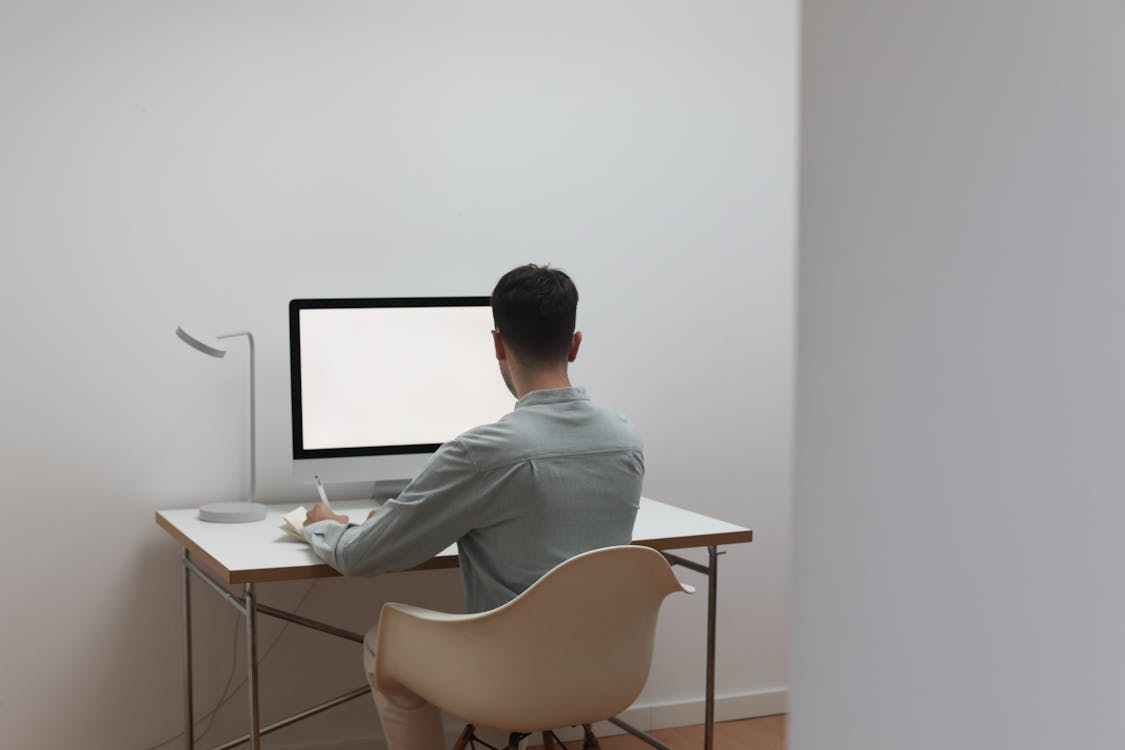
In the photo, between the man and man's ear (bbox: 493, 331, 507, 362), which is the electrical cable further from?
man's ear (bbox: 493, 331, 507, 362)

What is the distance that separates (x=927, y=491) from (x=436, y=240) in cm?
247

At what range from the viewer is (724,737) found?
10.2ft

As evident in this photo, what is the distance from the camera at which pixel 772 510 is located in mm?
3221

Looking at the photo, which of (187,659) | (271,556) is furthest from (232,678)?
(271,556)

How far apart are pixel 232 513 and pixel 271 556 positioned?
36 centimetres

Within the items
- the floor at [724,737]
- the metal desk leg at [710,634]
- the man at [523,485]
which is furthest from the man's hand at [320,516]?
the floor at [724,737]

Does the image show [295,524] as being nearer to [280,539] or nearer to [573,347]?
[280,539]

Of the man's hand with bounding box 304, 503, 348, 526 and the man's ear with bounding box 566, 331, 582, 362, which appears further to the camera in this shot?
the man's hand with bounding box 304, 503, 348, 526

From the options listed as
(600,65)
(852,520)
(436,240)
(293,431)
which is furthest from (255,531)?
(852,520)

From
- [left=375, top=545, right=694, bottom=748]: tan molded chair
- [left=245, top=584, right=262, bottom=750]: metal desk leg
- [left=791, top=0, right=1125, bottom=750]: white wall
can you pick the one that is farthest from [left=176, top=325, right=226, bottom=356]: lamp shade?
[left=791, top=0, right=1125, bottom=750]: white wall

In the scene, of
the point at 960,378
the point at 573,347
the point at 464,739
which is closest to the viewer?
the point at 960,378

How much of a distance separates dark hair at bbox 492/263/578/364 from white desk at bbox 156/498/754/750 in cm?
44

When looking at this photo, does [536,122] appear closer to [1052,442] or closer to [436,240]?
[436,240]

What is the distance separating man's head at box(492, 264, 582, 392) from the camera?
6.40 ft
